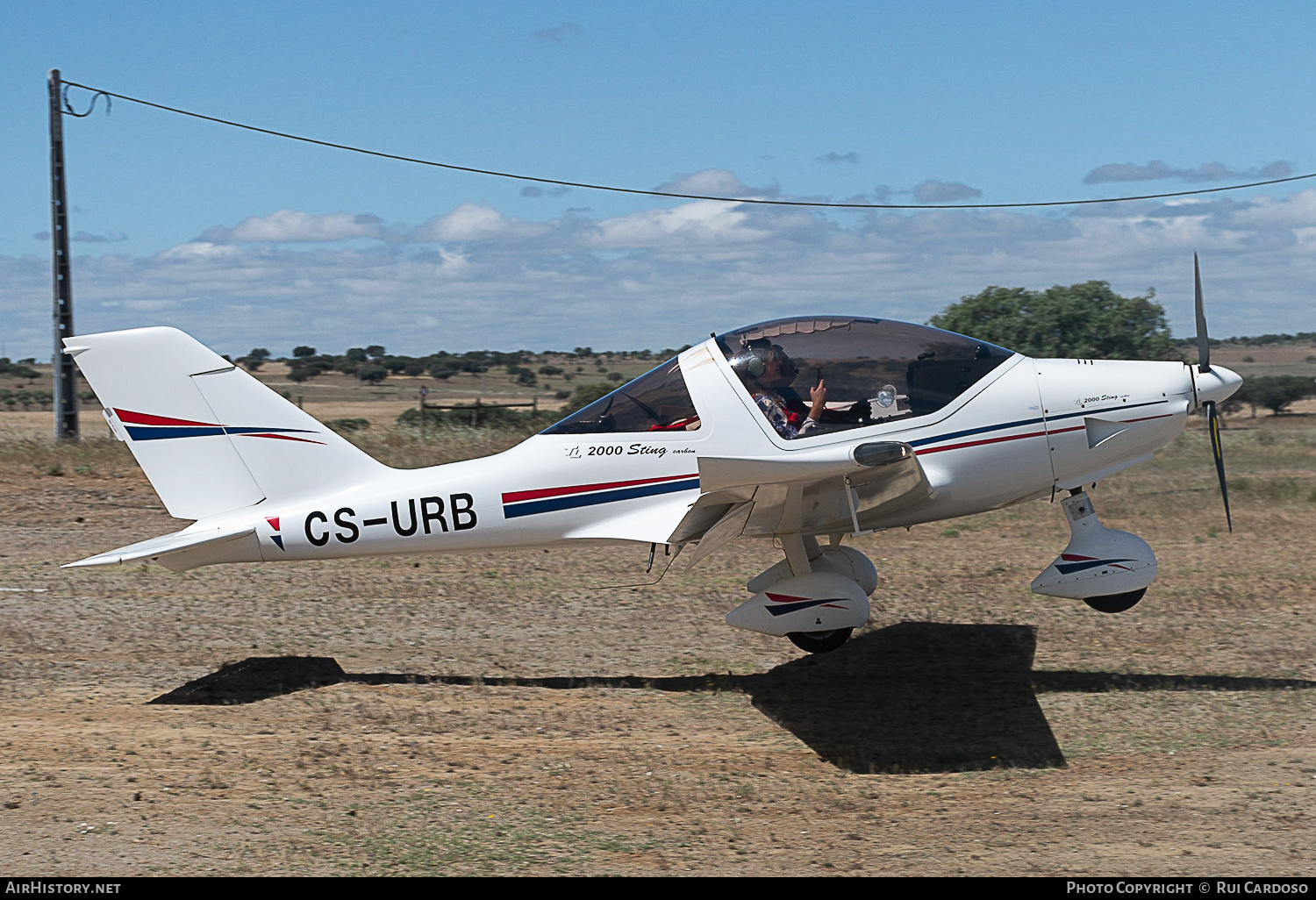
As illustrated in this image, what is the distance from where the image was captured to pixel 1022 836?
17.3 ft

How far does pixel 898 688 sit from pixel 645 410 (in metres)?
2.84

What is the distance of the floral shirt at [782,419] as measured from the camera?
7.60m

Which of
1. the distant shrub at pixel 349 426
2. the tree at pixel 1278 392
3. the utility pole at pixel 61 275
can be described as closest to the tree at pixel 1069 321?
the tree at pixel 1278 392

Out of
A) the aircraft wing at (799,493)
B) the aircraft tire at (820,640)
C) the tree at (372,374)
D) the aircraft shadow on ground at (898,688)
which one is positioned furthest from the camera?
the tree at (372,374)

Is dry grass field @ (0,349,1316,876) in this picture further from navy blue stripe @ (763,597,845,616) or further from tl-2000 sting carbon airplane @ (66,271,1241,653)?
tl-2000 sting carbon airplane @ (66,271,1241,653)

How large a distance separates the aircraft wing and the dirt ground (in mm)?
1255

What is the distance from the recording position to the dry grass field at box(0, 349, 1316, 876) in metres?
5.22

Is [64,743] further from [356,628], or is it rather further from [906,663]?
[906,663]

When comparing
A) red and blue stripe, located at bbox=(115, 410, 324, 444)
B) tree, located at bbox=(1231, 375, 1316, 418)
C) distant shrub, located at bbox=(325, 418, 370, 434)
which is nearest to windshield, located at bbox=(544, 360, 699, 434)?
red and blue stripe, located at bbox=(115, 410, 324, 444)

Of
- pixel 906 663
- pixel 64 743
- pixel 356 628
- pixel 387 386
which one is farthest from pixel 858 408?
pixel 387 386

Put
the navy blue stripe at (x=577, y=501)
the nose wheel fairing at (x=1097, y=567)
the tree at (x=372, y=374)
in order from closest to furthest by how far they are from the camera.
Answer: the nose wheel fairing at (x=1097, y=567) < the navy blue stripe at (x=577, y=501) < the tree at (x=372, y=374)

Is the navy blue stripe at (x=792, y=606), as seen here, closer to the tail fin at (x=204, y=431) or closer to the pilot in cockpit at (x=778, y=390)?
the pilot in cockpit at (x=778, y=390)

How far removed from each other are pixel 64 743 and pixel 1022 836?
18.9 feet

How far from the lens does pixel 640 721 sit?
7.29 m
